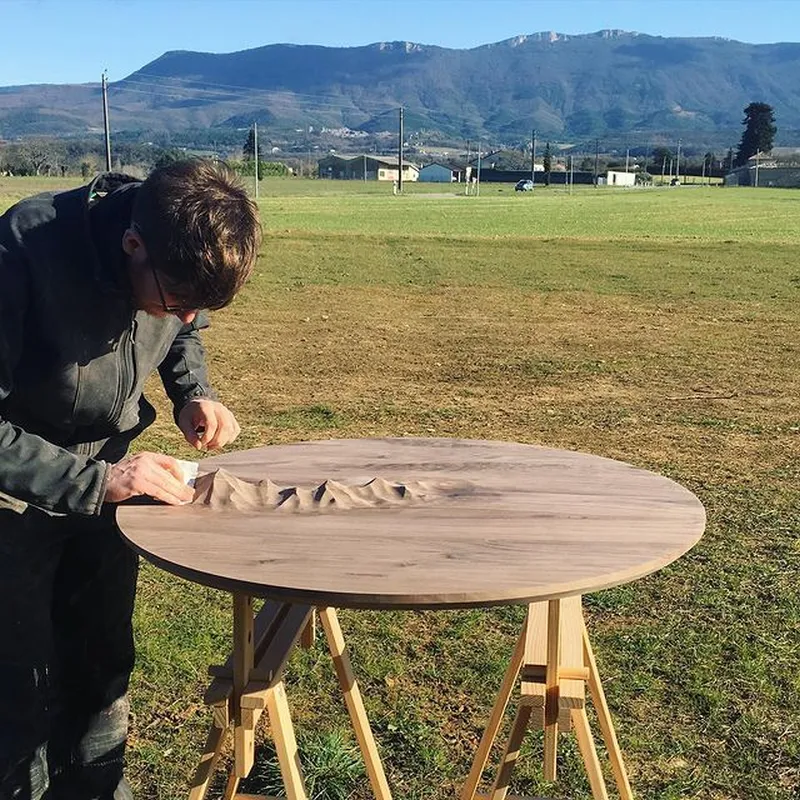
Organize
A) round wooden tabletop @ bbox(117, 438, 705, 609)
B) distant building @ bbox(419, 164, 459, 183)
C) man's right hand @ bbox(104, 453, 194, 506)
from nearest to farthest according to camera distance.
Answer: round wooden tabletop @ bbox(117, 438, 705, 609) < man's right hand @ bbox(104, 453, 194, 506) < distant building @ bbox(419, 164, 459, 183)

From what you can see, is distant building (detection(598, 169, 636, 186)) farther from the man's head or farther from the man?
the man's head

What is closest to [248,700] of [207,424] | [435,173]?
[207,424]

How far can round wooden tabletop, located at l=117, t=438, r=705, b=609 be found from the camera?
2023 mm

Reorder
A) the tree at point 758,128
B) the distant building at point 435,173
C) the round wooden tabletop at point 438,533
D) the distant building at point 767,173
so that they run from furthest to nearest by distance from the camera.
Result: 1. the distant building at point 435,173
2. the tree at point 758,128
3. the distant building at point 767,173
4. the round wooden tabletop at point 438,533

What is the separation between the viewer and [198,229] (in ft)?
6.99

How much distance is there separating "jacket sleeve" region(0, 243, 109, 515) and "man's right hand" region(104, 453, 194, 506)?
3 centimetres

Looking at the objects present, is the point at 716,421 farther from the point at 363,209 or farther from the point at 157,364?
the point at 363,209

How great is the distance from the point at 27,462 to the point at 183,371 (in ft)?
2.96

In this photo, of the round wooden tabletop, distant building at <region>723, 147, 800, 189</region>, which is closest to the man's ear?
the round wooden tabletop

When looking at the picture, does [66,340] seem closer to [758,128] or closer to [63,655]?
[63,655]

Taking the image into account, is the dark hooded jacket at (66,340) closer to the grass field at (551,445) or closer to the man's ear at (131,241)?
the man's ear at (131,241)

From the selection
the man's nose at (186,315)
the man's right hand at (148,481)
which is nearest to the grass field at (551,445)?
the man's right hand at (148,481)

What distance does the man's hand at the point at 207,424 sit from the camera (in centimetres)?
296

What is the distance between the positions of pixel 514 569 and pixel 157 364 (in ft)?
4.60
